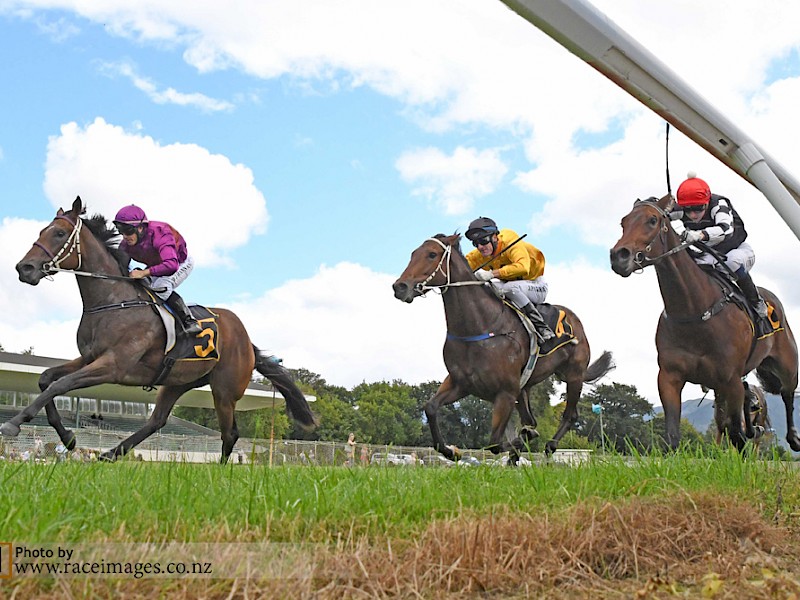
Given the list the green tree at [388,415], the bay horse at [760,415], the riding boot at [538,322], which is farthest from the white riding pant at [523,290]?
the green tree at [388,415]

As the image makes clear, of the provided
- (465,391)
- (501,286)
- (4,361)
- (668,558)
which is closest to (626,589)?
(668,558)

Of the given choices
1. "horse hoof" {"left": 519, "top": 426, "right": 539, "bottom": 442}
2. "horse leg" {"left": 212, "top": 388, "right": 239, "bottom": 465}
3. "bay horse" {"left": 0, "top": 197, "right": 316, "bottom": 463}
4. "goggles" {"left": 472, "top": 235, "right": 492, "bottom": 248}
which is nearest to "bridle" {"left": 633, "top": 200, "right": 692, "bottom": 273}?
"goggles" {"left": 472, "top": 235, "right": 492, "bottom": 248}

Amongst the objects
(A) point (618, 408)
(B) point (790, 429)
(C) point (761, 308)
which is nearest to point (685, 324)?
(C) point (761, 308)

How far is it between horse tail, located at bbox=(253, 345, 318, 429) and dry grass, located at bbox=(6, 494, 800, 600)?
28.2 ft

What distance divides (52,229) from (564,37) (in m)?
7.32

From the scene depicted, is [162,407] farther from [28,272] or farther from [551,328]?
[551,328]

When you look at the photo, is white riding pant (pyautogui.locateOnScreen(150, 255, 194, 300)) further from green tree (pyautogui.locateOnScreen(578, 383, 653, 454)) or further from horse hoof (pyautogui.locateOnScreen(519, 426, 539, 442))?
green tree (pyautogui.locateOnScreen(578, 383, 653, 454))

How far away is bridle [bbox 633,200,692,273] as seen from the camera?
7832mm

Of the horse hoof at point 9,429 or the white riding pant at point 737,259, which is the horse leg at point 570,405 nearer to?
the white riding pant at point 737,259

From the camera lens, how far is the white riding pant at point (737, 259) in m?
8.67

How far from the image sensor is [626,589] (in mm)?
3021

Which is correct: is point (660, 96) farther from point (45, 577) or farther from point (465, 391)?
point (465, 391)

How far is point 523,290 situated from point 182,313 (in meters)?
4.17

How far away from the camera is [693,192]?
856cm
